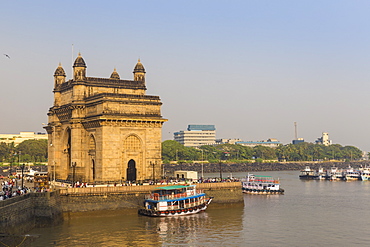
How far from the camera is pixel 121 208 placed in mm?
75000

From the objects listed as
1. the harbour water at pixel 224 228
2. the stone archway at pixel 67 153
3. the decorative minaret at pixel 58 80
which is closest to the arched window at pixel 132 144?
the harbour water at pixel 224 228

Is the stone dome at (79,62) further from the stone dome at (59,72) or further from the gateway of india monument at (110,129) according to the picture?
the stone dome at (59,72)

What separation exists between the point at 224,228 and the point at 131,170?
941 inches

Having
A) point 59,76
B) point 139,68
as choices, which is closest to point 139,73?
point 139,68

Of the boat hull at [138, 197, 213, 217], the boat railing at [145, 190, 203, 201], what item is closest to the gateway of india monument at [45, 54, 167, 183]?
the boat railing at [145, 190, 203, 201]

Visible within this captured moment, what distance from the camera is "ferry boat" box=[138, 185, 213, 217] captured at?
73.9 metres

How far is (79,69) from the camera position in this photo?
295ft

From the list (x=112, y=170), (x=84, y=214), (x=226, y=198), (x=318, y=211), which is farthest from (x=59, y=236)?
(x=318, y=211)

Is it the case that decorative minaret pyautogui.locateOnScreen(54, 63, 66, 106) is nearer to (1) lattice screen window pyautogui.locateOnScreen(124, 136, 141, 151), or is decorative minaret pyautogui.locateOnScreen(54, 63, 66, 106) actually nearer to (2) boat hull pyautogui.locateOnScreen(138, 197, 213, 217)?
(1) lattice screen window pyautogui.locateOnScreen(124, 136, 141, 151)

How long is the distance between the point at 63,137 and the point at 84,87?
40.8 ft

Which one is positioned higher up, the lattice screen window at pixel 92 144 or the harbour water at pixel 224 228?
the lattice screen window at pixel 92 144

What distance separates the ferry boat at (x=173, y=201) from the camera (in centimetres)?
7394

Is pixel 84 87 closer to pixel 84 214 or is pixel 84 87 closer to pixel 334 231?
pixel 84 214

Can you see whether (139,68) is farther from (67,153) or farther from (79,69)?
(67,153)
